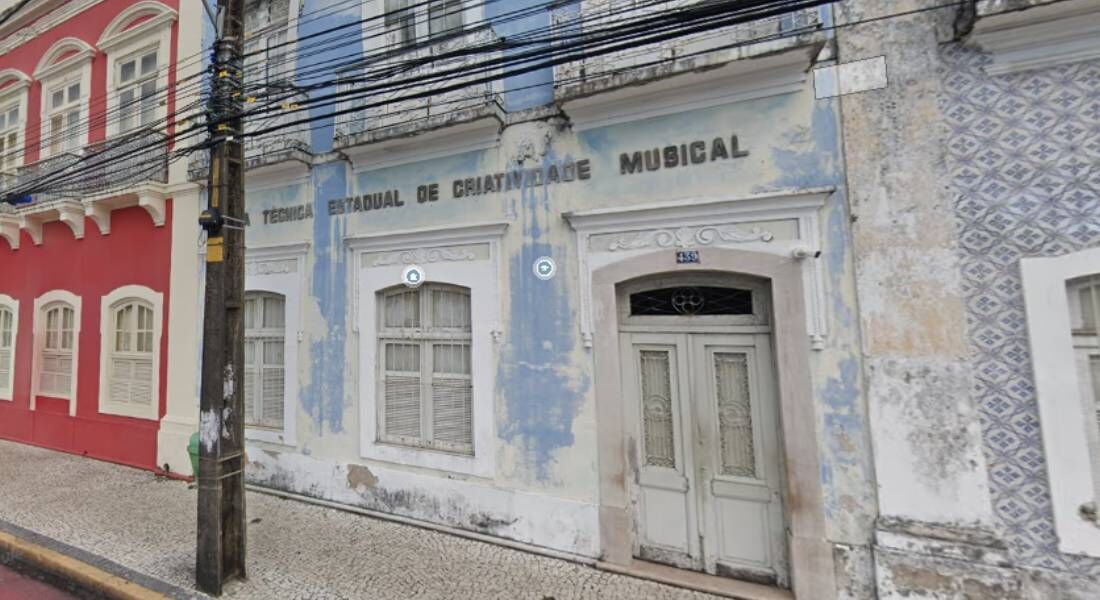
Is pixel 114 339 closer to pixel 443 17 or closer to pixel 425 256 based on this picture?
pixel 425 256

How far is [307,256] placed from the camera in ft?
20.6

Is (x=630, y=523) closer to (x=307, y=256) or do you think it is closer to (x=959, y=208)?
(x=959, y=208)

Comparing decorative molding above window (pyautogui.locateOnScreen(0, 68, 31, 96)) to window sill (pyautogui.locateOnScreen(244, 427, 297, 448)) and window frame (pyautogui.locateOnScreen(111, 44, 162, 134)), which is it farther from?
window sill (pyautogui.locateOnScreen(244, 427, 297, 448))

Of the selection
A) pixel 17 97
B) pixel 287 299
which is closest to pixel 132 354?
pixel 287 299

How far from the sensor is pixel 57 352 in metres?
8.77

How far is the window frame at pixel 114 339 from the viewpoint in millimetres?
7406

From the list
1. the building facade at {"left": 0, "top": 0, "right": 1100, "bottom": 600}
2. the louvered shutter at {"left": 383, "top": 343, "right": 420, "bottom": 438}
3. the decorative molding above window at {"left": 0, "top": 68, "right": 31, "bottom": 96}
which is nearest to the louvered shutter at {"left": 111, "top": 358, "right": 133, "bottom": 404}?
the building facade at {"left": 0, "top": 0, "right": 1100, "bottom": 600}

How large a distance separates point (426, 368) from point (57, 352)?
810 cm

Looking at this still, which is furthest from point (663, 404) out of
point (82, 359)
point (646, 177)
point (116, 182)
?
point (82, 359)

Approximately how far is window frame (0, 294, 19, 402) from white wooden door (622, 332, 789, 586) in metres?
11.8

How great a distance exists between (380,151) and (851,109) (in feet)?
15.6

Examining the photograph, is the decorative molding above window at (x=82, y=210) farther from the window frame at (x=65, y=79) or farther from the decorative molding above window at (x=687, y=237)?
the decorative molding above window at (x=687, y=237)

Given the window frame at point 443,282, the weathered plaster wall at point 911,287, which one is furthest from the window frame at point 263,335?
the weathered plaster wall at point 911,287

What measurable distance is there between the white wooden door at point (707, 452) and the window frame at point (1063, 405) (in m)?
1.68
